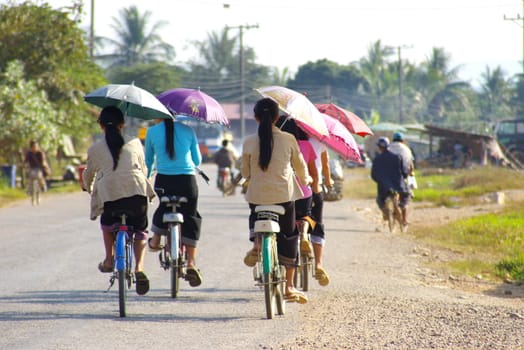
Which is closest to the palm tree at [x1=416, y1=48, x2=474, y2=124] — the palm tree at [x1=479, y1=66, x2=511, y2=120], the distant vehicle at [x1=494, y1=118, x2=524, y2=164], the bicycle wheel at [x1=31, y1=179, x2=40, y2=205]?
the palm tree at [x1=479, y1=66, x2=511, y2=120]

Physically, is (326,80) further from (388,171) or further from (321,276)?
(321,276)

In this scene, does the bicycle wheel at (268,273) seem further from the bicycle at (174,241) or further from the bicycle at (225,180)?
the bicycle at (225,180)

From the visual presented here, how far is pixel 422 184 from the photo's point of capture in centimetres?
3781

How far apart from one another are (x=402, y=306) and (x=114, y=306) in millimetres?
2588

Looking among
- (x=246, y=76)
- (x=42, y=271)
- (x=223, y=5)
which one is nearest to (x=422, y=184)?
(x=223, y=5)

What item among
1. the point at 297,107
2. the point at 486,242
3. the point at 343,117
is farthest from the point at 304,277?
the point at 486,242

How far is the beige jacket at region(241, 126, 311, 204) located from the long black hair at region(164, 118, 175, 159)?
122 centimetres

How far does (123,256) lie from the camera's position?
8250mm

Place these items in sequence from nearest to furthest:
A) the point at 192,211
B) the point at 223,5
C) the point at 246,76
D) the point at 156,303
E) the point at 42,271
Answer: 1. the point at 156,303
2. the point at 192,211
3. the point at 42,271
4. the point at 223,5
5. the point at 246,76

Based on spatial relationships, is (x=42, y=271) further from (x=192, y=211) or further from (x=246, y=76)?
(x=246, y=76)

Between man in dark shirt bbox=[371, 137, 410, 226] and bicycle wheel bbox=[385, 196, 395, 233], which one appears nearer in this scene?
man in dark shirt bbox=[371, 137, 410, 226]

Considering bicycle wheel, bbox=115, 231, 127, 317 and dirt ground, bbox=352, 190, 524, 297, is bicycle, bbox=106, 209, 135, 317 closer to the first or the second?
bicycle wheel, bbox=115, 231, 127, 317

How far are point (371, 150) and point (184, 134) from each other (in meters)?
54.4

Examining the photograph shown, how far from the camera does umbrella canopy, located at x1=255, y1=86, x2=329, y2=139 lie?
28.2 feet
